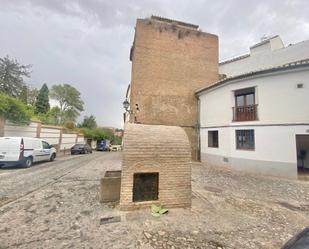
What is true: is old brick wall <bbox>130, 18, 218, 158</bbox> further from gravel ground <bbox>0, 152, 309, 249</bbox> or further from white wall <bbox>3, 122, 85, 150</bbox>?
gravel ground <bbox>0, 152, 309, 249</bbox>

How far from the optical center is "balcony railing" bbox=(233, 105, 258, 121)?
12.2 meters

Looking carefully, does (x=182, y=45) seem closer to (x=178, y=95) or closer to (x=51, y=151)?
Result: (x=178, y=95)

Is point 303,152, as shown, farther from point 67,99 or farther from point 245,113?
point 67,99

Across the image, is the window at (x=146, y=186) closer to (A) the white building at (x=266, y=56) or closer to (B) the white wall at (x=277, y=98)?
(B) the white wall at (x=277, y=98)

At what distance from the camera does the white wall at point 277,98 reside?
33.6 feet

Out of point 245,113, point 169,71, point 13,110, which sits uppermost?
point 169,71

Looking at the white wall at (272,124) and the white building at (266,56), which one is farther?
the white building at (266,56)

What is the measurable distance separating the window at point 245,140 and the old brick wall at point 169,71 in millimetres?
4407

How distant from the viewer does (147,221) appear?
4316 mm

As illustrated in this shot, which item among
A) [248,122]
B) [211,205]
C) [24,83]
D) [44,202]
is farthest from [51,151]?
[24,83]

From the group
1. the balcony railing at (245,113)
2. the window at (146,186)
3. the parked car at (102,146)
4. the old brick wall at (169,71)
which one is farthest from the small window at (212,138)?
the parked car at (102,146)

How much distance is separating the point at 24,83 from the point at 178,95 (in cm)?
3014

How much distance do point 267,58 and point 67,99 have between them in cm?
4213

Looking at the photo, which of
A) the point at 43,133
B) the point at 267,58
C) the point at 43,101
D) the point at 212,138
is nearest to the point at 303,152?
the point at 212,138
